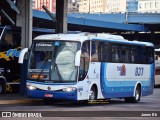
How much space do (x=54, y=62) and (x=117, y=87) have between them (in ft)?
16.2

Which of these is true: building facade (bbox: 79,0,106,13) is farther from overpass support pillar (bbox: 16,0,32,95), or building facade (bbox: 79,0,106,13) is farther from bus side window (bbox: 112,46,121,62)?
bus side window (bbox: 112,46,121,62)

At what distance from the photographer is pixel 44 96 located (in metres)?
22.1

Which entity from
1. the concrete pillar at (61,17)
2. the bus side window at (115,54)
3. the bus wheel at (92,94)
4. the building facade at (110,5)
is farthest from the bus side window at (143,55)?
the building facade at (110,5)

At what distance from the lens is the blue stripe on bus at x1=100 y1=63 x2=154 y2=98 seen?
24.2m

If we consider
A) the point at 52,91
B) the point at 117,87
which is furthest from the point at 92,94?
the point at 117,87

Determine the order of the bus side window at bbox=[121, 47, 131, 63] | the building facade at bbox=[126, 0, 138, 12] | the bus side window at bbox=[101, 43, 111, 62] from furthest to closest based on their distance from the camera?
the building facade at bbox=[126, 0, 138, 12], the bus side window at bbox=[121, 47, 131, 63], the bus side window at bbox=[101, 43, 111, 62]

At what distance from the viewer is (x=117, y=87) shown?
84.6ft

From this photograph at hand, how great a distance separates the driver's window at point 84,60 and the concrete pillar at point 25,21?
6.24m

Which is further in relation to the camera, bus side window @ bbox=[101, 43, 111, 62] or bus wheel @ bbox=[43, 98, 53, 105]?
bus side window @ bbox=[101, 43, 111, 62]

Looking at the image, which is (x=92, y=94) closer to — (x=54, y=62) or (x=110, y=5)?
(x=54, y=62)

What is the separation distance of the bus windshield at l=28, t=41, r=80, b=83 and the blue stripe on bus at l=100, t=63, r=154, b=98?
8.33ft

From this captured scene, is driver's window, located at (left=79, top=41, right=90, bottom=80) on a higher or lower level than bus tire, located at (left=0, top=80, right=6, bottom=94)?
higher

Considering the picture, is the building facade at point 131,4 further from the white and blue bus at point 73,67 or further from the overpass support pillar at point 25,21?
the white and blue bus at point 73,67

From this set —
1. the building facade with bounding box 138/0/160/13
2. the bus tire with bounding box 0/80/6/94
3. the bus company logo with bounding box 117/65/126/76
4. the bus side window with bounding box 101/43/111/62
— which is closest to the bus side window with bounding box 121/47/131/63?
the bus company logo with bounding box 117/65/126/76
